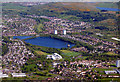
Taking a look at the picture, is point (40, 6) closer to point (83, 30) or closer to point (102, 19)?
point (102, 19)

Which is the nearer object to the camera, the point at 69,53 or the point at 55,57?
the point at 55,57

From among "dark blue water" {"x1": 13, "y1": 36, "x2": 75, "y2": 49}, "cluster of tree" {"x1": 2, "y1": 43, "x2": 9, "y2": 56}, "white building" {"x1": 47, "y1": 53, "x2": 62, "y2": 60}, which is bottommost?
"dark blue water" {"x1": 13, "y1": 36, "x2": 75, "y2": 49}

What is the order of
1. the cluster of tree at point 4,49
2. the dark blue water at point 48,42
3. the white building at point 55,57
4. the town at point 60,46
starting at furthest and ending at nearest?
the dark blue water at point 48,42, the cluster of tree at point 4,49, the white building at point 55,57, the town at point 60,46

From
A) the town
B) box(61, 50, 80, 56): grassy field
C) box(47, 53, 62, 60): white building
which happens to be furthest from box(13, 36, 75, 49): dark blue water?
box(47, 53, 62, 60): white building

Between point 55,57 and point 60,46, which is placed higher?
point 55,57

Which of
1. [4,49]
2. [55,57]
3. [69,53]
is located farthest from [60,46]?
[4,49]

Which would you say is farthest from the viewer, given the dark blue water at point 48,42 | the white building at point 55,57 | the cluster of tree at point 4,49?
the dark blue water at point 48,42

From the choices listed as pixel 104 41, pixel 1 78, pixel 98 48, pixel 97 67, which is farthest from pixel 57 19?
pixel 1 78

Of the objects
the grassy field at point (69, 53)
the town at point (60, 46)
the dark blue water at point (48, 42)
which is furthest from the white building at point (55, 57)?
the dark blue water at point (48, 42)

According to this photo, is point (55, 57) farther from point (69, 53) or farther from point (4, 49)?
point (4, 49)

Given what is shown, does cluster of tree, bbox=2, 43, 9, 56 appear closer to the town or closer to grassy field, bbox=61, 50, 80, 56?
the town

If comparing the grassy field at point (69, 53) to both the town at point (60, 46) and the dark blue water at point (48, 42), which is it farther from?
the dark blue water at point (48, 42)
